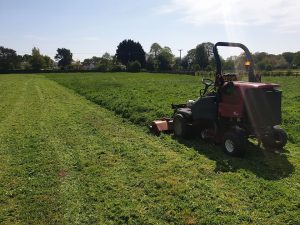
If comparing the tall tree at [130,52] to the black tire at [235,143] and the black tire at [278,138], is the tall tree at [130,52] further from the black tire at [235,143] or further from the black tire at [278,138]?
the black tire at [235,143]

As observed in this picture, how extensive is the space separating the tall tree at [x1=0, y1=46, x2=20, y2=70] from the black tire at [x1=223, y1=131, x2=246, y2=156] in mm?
122695

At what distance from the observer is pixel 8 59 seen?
124 meters

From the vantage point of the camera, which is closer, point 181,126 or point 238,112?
point 238,112

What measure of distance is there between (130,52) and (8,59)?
4457 centimetres

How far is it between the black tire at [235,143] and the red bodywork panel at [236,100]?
19.6 inches

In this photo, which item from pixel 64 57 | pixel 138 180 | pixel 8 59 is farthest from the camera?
pixel 64 57

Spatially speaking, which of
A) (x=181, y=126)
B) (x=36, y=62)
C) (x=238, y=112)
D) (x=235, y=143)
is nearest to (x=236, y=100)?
(x=238, y=112)

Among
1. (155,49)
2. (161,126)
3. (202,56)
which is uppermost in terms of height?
(155,49)

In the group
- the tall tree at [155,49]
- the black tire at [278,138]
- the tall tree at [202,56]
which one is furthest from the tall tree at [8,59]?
the black tire at [278,138]

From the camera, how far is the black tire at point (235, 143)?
916cm

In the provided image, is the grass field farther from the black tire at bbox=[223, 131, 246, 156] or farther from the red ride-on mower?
the red ride-on mower

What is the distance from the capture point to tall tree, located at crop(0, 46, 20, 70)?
123 m

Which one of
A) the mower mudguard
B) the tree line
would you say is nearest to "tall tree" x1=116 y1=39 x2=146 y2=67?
the tree line

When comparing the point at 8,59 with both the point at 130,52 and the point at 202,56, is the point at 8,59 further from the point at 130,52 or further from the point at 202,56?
the point at 202,56
